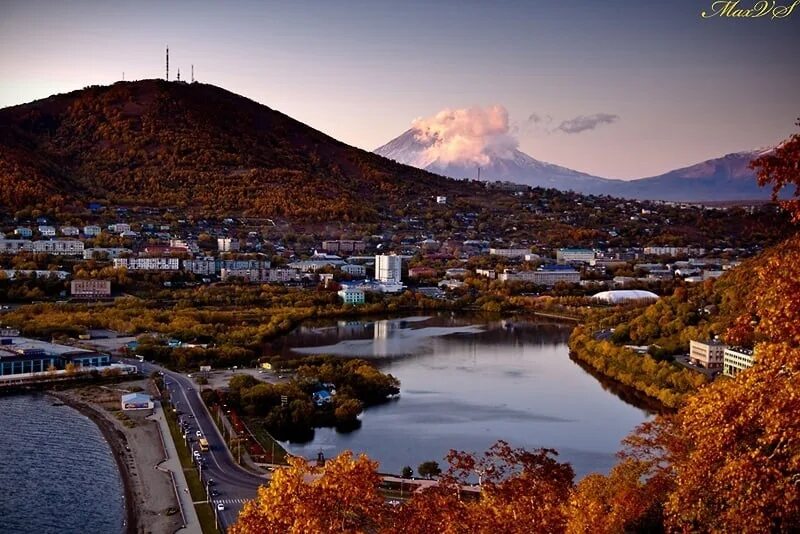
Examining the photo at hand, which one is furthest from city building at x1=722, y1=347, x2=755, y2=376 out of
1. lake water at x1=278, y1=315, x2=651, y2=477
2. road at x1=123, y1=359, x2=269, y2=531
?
road at x1=123, y1=359, x2=269, y2=531

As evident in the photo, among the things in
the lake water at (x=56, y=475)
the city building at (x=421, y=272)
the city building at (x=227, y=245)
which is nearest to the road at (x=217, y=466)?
the lake water at (x=56, y=475)

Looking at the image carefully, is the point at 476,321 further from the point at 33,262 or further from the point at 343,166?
the point at 343,166

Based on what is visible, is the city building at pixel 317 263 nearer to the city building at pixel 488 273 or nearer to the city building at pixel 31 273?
the city building at pixel 488 273

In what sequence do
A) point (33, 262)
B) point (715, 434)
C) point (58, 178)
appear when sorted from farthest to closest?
point (58, 178) → point (33, 262) → point (715, 434)

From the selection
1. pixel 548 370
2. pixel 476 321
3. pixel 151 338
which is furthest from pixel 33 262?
pixel 548 370

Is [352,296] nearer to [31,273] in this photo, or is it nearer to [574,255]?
[31,273]

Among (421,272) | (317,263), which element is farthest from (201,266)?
(421,272)

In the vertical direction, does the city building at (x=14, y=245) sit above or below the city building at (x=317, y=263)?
above
